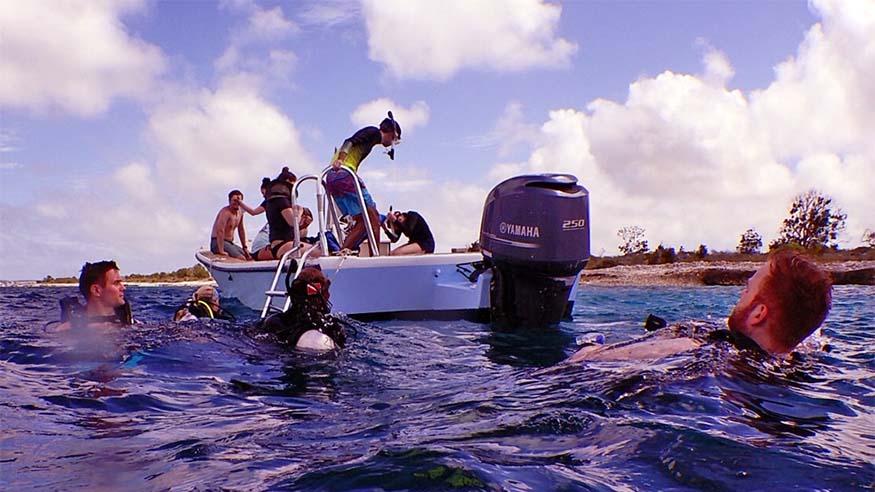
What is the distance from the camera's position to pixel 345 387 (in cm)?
439

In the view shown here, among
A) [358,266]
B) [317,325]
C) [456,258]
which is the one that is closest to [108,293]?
[317,325]

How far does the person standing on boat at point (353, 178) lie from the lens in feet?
29.2

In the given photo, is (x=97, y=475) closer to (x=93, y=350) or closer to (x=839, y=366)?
(x=93, y=350)

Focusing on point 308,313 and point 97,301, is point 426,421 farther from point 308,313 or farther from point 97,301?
point 97,301

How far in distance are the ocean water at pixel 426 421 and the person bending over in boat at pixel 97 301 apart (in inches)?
18.8

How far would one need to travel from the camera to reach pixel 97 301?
6180mm

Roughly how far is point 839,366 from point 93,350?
5.54 m

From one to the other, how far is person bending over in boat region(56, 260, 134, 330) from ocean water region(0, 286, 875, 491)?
18.8 inches

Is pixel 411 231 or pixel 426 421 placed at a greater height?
pixel 411 231

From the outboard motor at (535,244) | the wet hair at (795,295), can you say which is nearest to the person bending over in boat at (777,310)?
the wet hair at (795,295)

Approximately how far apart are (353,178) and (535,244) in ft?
10.7

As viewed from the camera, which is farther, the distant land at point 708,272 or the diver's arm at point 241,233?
the distant land at point 708,272

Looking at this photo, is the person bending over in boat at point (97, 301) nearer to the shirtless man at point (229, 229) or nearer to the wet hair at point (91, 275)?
the wet hair at point (91, 275)

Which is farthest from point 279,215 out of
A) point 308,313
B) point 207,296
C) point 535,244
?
point 535,244
